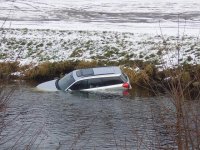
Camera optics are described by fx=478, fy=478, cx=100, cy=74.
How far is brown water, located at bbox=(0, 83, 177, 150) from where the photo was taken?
16125mm

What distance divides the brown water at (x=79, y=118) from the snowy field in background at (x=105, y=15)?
12.7 metres

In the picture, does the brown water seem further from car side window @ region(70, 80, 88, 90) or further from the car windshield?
the car windshield

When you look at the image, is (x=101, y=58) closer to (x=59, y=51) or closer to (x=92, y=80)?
(x=59, y=51)

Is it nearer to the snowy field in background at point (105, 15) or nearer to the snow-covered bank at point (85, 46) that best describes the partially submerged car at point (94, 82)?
the snow-covered bank at point (85, 46)

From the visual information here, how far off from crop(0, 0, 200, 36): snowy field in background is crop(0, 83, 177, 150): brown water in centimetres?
1274

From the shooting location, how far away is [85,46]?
31688 mm

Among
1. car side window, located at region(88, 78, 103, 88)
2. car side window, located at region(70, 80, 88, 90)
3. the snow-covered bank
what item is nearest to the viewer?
car side window, located at region(70, 80, 88, 90)

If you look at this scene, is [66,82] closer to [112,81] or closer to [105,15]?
[112,81]

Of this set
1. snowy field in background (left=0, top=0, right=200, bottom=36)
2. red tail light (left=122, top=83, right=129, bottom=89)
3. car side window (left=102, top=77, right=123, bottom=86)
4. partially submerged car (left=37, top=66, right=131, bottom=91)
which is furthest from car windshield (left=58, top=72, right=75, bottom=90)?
snowy field in background (left=0, top=0, right=200, bottom=36)

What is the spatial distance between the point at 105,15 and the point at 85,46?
441 inches

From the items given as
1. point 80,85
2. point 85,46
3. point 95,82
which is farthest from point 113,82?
point 85,46

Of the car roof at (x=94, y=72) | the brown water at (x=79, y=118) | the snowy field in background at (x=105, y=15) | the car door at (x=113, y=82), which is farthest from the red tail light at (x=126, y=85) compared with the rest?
the snowy field in background at (x=105, y=15)

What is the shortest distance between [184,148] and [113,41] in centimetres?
2619

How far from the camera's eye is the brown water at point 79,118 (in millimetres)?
16125
